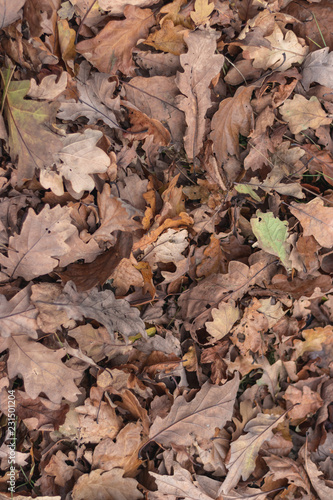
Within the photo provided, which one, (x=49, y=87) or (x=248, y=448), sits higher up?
(x=49, y=87)

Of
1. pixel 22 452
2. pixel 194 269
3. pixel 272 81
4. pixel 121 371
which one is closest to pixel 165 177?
pixel 194 269

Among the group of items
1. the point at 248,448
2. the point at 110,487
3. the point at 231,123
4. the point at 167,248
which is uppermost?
the point at 231,123

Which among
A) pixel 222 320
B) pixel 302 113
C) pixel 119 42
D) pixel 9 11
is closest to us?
pixel 9 11

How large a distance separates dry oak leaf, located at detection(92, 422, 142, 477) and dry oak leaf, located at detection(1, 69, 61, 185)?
1350 millimetres

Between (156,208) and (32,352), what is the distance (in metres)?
0.91

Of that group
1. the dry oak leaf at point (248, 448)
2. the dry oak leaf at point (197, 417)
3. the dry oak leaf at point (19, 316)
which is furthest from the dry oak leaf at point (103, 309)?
the dry oak leaf at point (248, 448)

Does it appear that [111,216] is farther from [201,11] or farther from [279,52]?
[279,52]

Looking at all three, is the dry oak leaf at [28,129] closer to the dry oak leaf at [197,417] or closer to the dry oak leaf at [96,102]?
the dry oak leaf at [96,102]

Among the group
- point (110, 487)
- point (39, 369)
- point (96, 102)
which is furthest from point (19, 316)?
point (96, 102)

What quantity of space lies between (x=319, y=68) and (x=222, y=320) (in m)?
1.47

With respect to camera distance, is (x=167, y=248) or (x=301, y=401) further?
(x=301, y=401)

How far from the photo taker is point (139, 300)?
199 centimetres

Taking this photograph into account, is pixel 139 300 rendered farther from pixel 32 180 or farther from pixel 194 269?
pixel 32 180

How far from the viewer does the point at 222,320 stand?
204 cm
